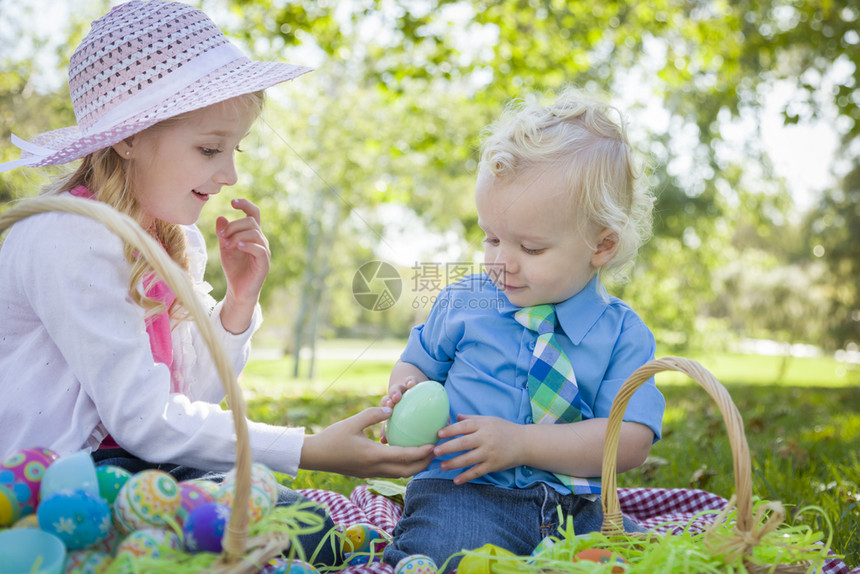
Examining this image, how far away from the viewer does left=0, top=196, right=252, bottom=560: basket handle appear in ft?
3.50

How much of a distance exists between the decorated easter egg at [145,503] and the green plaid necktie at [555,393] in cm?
93

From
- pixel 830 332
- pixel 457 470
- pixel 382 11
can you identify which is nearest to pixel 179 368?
pixel 457 470

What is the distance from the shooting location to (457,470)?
5.97ft

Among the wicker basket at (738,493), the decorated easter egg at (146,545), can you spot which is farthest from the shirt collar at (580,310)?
the decorated easter egg at (146,545)

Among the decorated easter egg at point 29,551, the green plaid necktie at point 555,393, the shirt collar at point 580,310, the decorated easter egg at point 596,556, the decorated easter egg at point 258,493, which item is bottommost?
the decorated easter egg at point 596,556

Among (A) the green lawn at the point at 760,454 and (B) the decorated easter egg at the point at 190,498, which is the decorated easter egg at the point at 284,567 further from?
(A) the green lawn at the point at 760,454

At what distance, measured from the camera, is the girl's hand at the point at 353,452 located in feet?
5.04

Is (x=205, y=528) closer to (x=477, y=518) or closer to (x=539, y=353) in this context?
(x=477, y=518)

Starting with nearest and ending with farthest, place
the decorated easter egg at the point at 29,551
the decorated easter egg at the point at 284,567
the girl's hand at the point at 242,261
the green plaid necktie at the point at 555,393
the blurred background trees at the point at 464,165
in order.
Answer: the decorated easter egg at the point at 29,551, the decorated easter egg at the point at 284,567, the green plaid necktie at the point at 555,393, the girl's hand at the point at 242,261, the blurred background trees at the point at 464,165

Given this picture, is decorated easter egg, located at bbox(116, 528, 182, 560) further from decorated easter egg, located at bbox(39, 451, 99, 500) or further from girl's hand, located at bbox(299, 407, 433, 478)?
girl's hand, located at bbox(299, 407, 433, 478)

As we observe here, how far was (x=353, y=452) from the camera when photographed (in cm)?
154

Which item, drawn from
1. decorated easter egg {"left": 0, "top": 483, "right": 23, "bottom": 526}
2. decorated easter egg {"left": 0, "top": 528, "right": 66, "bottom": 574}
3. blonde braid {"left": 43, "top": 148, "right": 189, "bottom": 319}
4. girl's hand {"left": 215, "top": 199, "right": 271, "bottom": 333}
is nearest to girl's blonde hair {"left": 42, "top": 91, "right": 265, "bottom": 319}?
blonde braid {"left": 43, "top": 148, "right": 189, "bottom": 319}

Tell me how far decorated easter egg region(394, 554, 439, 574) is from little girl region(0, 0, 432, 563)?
0.20m

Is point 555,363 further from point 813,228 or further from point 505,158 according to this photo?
point 813,228
